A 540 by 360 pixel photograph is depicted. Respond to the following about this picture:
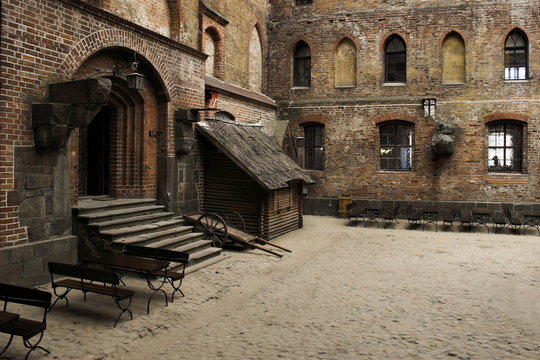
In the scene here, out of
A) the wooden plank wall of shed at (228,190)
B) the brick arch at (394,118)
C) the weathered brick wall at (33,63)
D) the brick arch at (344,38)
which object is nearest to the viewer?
the weathered brick wall at (33,63)

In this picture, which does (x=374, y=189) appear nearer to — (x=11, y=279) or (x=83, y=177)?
(x=83, y=177)

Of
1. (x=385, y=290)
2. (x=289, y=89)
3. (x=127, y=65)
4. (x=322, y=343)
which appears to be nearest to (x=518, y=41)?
(x=289, y=89)

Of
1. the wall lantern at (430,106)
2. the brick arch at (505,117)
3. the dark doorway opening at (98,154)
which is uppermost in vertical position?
the wall lantern at (430,106)

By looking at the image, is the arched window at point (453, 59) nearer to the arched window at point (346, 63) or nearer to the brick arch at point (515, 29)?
the brick arch at point (515, 29)

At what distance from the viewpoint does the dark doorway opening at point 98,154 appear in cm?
955

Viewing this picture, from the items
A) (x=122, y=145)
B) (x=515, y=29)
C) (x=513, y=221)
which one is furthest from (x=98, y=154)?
(x=515, y=29)

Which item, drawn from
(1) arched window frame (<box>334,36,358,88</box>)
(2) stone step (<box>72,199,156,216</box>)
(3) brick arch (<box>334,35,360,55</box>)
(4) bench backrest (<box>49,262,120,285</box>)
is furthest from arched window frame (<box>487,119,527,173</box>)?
(4) bench backrest (<box>49,262,120,285</box>)

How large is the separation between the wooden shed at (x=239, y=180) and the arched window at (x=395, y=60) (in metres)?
7.68

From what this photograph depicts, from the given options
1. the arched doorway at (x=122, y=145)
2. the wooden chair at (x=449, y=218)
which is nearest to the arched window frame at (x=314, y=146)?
the wooden chair at (x=449, y=218)

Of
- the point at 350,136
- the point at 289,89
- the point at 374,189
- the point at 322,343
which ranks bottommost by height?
the point at 322,343

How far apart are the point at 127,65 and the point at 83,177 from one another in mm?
2642

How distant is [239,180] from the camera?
11.2m

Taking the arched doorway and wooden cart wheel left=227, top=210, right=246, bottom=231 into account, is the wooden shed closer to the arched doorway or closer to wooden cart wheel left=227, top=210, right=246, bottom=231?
wooden cart wheel left=227, top=210, right=246, bottom=231

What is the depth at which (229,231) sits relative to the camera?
33.3ft
